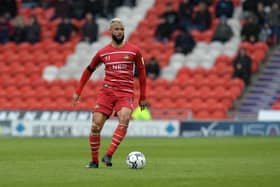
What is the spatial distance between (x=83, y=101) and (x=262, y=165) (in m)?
17.4

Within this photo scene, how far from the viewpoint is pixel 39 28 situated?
34.0 meters

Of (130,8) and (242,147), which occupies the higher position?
(130,8)

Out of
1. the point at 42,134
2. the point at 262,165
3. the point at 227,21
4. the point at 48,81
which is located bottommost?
the point at 262,165

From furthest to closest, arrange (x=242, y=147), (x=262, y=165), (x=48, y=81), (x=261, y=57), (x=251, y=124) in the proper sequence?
(x=48, y=81), (x=261, y=57), (x=251, y=124), (x=242, y=147), (x=262, y=165)

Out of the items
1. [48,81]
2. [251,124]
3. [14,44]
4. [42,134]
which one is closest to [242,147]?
[251,124]

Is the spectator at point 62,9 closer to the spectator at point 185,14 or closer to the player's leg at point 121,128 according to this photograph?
the spectator at point 185,14

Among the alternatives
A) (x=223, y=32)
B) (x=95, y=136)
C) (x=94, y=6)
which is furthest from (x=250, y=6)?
(x=95, y=136)

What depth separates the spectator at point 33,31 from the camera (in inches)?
1334

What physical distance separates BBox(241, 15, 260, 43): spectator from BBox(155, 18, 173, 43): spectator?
2.93 meters

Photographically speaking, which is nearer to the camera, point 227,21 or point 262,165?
point 262,165

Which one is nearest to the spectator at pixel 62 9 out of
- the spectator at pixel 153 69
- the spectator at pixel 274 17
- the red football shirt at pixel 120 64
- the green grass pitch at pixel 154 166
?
the spectator at pixel 153 69

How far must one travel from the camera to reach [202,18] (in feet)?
104

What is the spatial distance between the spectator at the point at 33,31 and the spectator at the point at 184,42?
588 cm

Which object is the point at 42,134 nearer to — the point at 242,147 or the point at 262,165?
the point at 242,147
